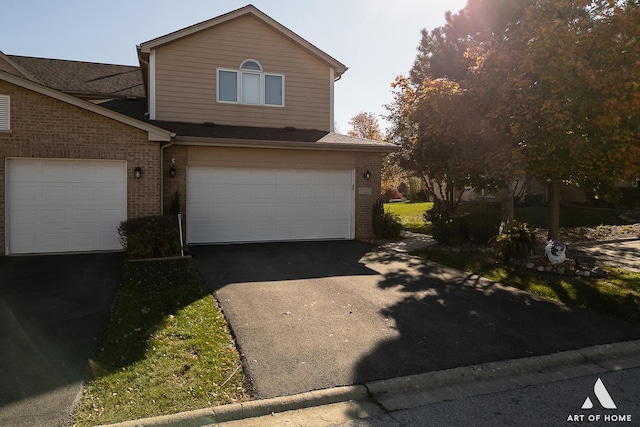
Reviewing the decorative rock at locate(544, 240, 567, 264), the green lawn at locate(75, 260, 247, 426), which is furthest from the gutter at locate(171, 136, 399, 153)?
the decorative rock at locate(544, 240, 567, 264)

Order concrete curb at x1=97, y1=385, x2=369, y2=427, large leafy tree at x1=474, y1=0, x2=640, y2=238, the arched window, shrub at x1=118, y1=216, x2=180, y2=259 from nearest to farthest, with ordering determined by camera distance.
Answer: concrete curb at x1=97, y1=385, x2=369, y2=427 → large leafy tree at x1=474, y1=0, x2=640, y2=238 → shrub at x1=118, y1=216, x2=180, y2=259 → the arched window

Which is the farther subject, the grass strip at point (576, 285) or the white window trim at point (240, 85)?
the white window trim at point (240, 85)

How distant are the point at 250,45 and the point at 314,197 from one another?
5.52 meters

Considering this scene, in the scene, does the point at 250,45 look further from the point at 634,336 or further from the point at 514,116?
the point at 634,336

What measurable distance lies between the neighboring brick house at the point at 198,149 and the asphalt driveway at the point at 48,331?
74.9 inches

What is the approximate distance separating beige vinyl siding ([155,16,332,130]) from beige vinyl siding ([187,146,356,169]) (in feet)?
6.39

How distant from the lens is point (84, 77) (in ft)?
58.4

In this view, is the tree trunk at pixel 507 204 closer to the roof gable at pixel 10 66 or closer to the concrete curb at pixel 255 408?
the concrete curb at pixel 255 408

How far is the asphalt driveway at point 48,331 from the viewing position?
12.3 feet

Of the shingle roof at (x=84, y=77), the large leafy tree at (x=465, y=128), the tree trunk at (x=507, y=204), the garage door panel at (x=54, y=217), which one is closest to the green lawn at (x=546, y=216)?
the tree trunk at (x=507, y=204)

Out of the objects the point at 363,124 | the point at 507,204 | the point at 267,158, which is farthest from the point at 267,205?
the point at 363,124

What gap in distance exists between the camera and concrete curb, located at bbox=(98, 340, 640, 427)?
3652mm

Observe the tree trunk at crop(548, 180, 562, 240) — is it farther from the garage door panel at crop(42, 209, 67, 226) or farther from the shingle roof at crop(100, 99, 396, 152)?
the garage door panel at crop(42, 209, 67, 226)

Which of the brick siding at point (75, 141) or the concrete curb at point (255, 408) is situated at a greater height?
the brick siding at point (75, 141)
